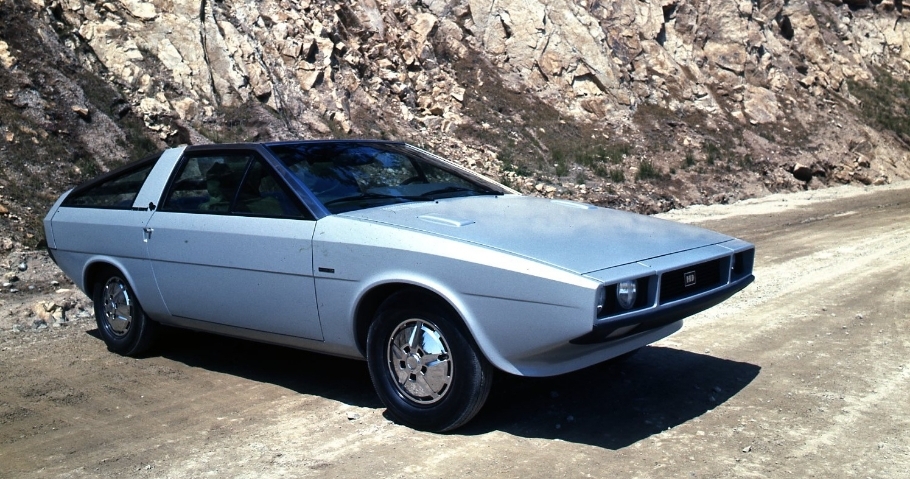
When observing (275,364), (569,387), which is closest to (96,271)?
(275,364)

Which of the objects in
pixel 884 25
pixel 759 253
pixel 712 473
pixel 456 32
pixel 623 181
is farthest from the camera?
pixel 884 25

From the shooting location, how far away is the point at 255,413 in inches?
205

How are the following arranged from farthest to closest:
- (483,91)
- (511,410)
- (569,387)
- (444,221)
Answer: (483,91)
(569,387)
(511,410)
(444,221)

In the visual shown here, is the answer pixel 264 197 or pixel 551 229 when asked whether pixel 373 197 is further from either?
pixel 551 229

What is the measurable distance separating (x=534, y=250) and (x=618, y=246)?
48 centimetres

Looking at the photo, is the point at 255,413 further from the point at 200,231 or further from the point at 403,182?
the point at 403,182

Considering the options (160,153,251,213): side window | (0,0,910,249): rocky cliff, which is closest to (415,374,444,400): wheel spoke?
(160,153,251,213): side window

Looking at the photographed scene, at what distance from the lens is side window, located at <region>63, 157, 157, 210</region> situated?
6371 millimetres

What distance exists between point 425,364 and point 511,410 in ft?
2.30

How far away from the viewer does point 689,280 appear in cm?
470

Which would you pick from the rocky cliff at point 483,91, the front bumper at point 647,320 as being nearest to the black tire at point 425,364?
the front bumper at point 647,320

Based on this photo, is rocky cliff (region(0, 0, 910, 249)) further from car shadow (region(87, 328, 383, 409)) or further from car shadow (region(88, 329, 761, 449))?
car shadow (region(88, 329, 761, 449))

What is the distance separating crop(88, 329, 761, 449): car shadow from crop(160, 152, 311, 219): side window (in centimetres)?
111

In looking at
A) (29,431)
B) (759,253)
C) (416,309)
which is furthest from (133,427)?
(759,253)
